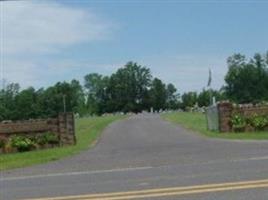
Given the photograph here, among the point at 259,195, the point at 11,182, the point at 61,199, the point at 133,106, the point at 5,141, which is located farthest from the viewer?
the point at 133,106

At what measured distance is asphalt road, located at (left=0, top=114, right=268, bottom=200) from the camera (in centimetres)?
1157

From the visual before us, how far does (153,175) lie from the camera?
48.6ft

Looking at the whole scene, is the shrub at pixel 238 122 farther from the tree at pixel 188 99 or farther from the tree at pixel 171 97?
the tree at pixel 171 97

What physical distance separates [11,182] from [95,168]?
298 cm

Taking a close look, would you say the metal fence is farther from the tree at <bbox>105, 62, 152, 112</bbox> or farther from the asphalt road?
the tree at <bbox>105, 62, 152, 112</bbox>

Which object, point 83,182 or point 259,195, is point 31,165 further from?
point 259,195

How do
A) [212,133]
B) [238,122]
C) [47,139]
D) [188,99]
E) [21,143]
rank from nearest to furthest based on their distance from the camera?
1. [21,143]
2. [47,139]
3. [212,133]
4. [238,122]
5. [188,99]

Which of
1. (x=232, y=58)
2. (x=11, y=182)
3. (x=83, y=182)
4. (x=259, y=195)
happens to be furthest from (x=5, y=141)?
(x=232, y=58)

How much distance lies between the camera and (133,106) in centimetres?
16912

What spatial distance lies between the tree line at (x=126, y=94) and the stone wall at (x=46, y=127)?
230ft

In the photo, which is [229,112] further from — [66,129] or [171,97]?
[171,97]

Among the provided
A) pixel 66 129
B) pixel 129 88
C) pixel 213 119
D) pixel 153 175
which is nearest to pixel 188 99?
pixel 129 88

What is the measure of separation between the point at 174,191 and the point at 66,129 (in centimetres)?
1971

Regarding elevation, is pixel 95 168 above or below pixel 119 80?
below
